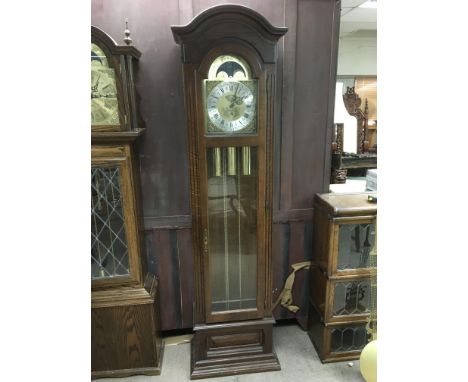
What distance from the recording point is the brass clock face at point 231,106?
1523 mm

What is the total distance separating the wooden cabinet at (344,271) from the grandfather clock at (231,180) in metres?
0.32

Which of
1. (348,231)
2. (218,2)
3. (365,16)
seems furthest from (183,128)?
(365,16)

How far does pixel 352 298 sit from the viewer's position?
1828mm

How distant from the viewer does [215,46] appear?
1.44 metres

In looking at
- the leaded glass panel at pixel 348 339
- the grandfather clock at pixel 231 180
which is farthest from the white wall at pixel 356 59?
the leaded glass panel at pixel 348 339

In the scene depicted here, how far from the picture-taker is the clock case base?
178 cm

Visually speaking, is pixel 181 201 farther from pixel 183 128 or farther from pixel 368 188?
pixel 368 188

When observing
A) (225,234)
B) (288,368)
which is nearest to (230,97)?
(225,234)

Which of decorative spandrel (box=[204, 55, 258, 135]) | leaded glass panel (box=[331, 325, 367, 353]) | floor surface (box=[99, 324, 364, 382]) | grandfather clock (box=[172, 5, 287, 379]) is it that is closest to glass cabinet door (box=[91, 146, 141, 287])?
grandfather clock (box=[172, 5, 287, 379])

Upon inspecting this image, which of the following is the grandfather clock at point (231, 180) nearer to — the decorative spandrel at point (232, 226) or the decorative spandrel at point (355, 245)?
the decorative spandrel at point (232, 226)

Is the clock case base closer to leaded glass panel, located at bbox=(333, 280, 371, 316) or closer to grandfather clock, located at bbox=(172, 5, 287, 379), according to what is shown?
grandfather clock, located at bbox=(172, 5, 287, 379)

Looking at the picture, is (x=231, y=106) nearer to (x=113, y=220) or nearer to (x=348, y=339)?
(x=113, y=220)

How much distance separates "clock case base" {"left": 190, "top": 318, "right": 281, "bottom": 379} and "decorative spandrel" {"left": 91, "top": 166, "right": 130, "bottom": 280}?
558 millimetres

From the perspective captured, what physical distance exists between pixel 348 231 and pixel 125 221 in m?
1.16
